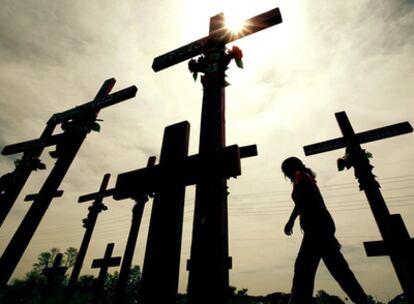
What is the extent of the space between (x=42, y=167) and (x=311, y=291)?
7.74 m

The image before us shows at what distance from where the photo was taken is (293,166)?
348cm

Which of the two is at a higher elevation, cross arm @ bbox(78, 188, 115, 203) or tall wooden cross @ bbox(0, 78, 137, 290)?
cross arm @ bbox(78, 188, 115, 203)

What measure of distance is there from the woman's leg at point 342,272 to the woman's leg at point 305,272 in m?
0.12

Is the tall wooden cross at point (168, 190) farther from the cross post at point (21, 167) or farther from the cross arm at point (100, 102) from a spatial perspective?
the cross post at point (21, 167)

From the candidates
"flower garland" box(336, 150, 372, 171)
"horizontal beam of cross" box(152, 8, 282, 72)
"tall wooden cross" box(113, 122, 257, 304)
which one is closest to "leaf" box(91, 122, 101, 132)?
"horizontal beam of cross" box(152, 8, 282, 72)

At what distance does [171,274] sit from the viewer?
66.7 inches

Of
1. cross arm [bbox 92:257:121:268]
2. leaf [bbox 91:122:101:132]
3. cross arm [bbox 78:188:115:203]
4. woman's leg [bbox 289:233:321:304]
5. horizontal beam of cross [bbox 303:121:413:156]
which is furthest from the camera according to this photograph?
cross arm [bbox 78:188:115:203]

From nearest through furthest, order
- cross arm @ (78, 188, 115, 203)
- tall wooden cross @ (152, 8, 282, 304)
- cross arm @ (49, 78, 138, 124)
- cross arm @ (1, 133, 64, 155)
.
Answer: tall wooden cross @ (152, 8, 282, 304), cross arm @ (49, 78, 138, 124), cross arm @ (1, 133, 64, 155), cross arm @ (78, 188, 115, 203)

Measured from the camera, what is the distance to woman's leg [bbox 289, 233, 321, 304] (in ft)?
8.17

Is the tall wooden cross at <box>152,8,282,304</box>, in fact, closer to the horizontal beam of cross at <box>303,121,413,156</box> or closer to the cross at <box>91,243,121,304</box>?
the horizontal beam of cross at <box>303,121,413,156</box>

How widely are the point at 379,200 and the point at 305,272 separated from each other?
167 inches

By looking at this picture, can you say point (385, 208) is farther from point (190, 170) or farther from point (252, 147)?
point (190, 170)

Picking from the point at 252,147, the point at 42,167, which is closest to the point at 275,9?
the point at 252,147

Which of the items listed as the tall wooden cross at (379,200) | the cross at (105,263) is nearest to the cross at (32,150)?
the cross at (105,263)
